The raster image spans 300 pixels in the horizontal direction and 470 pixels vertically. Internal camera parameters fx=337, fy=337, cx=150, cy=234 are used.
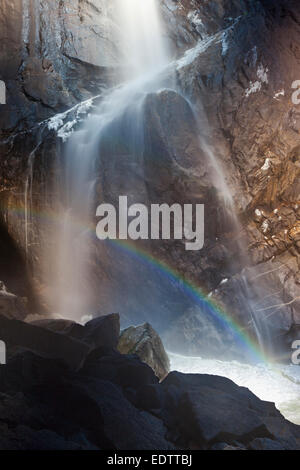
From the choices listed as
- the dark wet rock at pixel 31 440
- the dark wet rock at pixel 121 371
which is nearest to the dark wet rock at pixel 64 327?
the dark wet rock at pixel 121 371

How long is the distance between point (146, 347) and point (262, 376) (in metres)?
3.25

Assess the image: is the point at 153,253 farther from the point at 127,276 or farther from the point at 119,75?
the point at 119,75

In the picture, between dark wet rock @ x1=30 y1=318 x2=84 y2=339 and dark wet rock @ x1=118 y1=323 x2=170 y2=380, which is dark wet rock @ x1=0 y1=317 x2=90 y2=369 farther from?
dark wet rock @ x1=118 y1=323 x2=170 y2=380

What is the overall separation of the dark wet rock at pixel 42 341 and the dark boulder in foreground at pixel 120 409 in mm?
32

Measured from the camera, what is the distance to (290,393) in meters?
7.77

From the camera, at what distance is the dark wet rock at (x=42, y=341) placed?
676cm

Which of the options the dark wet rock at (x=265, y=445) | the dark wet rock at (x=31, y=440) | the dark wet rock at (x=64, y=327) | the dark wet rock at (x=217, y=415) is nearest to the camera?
the dark wet rock at (x=31, y=440)

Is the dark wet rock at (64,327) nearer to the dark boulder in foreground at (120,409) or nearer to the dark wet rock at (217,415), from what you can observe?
the dark boulder in foreground at (120,409)

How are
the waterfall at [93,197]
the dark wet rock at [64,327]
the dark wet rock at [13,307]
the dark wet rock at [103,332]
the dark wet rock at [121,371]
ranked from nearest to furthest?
1. the dark wet rock at [121,371]
2. the dark wet rock at [103,332]
3. the dark wet rock at [64,327]
4. the dark wet rock at [13,307]
5. the waterfall at [93,197]

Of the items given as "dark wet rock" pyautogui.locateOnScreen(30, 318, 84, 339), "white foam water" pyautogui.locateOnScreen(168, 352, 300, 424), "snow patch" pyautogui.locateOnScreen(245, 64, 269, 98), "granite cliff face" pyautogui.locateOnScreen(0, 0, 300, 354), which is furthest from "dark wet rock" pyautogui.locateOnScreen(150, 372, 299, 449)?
"snow patch" pyautogui.locateOnScreen(245, 64, 269, 98)

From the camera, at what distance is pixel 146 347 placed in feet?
26.4

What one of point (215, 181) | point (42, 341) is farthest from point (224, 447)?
point (215, 181)

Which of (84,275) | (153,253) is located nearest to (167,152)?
(153,253)

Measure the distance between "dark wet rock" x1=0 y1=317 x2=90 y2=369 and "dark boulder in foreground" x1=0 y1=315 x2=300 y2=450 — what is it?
3 centimetres
